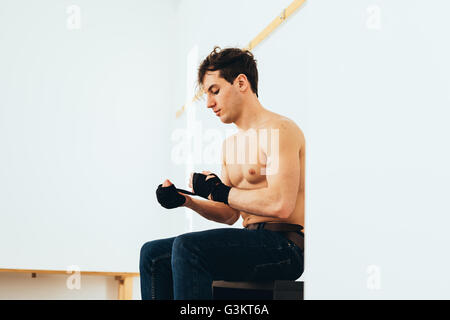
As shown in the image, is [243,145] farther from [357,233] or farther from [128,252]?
[128,252]

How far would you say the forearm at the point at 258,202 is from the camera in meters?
1.41

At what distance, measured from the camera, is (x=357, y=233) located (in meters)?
1.24

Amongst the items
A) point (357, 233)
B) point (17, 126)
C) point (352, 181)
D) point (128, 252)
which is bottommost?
point (128, 252)

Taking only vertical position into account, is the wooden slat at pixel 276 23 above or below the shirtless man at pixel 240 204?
above

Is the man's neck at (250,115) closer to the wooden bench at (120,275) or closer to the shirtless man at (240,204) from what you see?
the shirtless man at (240,204)

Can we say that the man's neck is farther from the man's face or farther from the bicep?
the bicep

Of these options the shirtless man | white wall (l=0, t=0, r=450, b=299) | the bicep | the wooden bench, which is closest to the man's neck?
the shirtless man

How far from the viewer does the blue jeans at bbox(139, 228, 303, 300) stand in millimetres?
1331

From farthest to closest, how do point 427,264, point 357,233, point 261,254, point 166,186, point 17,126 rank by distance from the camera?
1. point 17,126
2. point 166,186
3. point 261,254
4. point 357,233
5. point 427,264

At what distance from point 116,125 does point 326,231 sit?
110 inches

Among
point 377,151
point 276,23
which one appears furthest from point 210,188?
point 276,23

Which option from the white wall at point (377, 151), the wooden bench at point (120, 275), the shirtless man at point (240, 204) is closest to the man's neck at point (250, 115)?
the shirtless man at point (240, 204)

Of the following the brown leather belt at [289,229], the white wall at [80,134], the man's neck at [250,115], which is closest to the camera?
the brown leather belt at [289,229]
